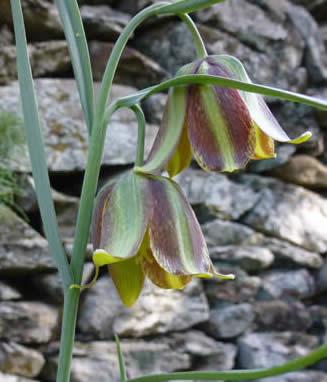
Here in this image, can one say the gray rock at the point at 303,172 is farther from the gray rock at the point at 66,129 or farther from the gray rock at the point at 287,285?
the gray rock at the point at 66,129

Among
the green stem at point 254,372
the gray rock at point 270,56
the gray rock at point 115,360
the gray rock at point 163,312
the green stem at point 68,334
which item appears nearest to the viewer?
the green stem at point 254,372

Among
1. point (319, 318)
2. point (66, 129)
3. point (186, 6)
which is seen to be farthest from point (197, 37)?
point (319, 318)

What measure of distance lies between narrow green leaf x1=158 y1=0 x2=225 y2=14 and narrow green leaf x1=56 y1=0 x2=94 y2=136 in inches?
2.6

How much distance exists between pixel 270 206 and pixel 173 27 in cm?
69

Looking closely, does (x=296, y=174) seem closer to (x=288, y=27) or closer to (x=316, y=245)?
(x=316, y=245)

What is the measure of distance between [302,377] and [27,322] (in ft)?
2.88

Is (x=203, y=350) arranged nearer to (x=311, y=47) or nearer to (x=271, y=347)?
(x=271, y=347)

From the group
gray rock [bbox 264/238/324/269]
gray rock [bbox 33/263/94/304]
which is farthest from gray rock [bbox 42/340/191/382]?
gray rock [bbox 264/238/324/269]

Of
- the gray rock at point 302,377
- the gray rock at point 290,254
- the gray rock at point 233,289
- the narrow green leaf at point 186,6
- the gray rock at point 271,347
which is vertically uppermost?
the narrow green leaf at point 186,6

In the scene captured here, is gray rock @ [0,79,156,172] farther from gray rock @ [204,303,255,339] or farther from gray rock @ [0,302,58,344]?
gray rock @ [204,303,255,339]

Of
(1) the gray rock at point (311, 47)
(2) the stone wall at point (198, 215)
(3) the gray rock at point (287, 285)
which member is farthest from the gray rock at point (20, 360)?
(1) the gray rock at point (311, 47)

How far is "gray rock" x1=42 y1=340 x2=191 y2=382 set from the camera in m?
1.39

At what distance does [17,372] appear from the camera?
1318 millimetres

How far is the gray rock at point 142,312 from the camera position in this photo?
1.47 metres
